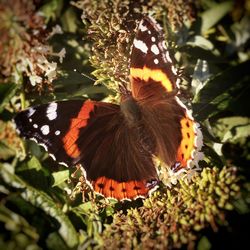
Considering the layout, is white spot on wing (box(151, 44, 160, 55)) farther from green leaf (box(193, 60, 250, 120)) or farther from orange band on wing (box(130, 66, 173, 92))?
green leaf (box(193, 60, 250, 120))

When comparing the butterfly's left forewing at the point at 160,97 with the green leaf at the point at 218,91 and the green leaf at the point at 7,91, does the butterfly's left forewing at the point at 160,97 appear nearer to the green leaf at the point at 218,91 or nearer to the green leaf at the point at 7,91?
the green leaf at the point at 218,91

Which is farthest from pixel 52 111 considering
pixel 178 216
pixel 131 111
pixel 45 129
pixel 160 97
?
pixel 178 216

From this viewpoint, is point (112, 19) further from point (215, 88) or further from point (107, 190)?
point (107, 190)

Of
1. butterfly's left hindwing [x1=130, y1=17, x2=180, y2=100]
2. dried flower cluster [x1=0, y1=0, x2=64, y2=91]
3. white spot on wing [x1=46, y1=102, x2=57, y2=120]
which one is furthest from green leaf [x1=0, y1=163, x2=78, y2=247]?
butterfly's left hindwing [x1=130, y1=17, x2=180, y2=100]

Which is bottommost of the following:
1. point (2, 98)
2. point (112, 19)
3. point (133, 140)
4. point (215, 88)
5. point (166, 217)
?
point (166, 217)

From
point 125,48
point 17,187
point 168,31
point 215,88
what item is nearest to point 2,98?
point 17,187

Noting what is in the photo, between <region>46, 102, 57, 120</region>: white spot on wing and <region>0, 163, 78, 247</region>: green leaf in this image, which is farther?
<region>46, 102, 57, 120</region>: white spot on wing

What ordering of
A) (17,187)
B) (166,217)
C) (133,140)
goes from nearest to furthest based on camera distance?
1. (166,217)
2. (17,187)
3. (133,140)

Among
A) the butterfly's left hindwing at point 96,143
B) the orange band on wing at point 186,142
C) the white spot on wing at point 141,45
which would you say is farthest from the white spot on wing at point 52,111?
the orange band on wing at point 186,142
